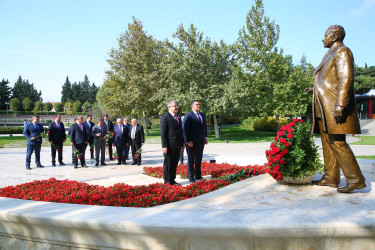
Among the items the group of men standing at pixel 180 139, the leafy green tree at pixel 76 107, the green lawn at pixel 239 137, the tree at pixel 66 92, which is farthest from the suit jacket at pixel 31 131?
the tree at pixel 66 92

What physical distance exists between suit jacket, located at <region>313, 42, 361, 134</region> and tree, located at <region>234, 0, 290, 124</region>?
2279 centimetres

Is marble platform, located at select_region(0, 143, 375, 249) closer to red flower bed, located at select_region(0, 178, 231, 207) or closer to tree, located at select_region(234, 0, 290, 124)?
red flower bed, located at select_region(0, 178, 231, 207)

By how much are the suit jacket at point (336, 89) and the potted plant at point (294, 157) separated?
545 millimetres

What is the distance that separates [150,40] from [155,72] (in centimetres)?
605

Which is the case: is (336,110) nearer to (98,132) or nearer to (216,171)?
(216,171)

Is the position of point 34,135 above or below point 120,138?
above

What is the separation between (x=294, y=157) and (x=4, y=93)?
3769 inches

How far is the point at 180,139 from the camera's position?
274 inches

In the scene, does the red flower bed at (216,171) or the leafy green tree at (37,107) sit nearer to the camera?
the red flower bed at (216,171)

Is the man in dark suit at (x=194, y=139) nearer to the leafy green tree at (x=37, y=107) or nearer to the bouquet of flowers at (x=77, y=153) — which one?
the bouquet of flowers at (x=77, y=153)

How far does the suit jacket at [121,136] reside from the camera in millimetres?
11909

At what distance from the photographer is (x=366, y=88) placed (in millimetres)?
44094

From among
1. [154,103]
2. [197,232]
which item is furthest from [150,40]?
[197,232]

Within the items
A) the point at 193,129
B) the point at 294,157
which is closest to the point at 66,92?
the point at 193,129
